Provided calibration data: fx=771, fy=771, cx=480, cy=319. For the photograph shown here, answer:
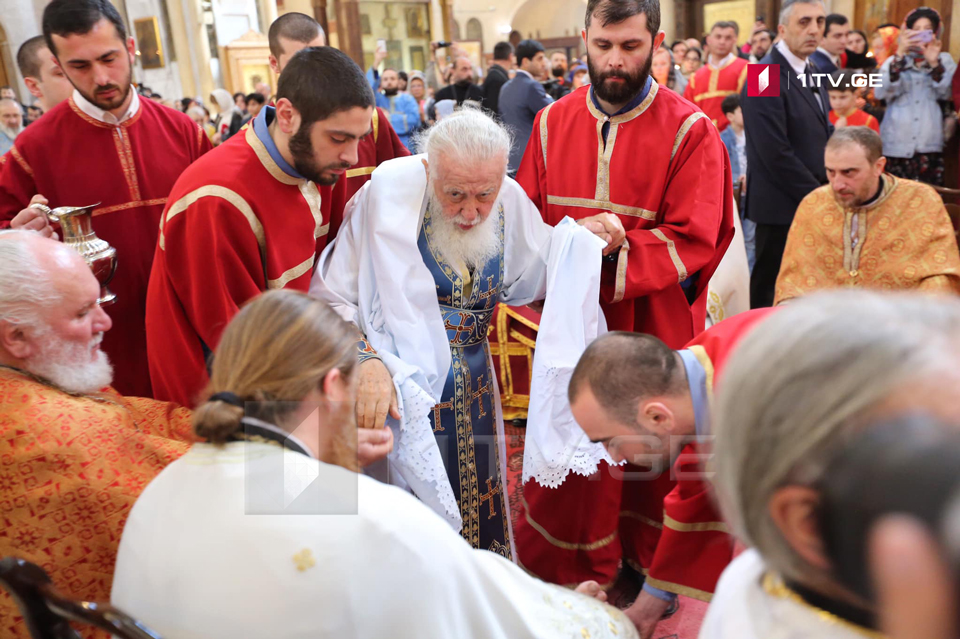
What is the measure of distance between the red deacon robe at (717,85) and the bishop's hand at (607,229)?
4.94 meters

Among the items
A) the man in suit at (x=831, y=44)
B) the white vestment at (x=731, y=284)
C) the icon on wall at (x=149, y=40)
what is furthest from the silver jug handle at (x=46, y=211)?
the icon on wall at (x=149, y=40)

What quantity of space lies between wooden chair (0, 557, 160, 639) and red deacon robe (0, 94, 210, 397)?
1682mm

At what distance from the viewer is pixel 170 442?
6.23 feet

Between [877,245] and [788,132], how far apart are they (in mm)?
1339

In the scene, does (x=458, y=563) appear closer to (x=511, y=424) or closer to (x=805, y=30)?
(x=511, y=424)

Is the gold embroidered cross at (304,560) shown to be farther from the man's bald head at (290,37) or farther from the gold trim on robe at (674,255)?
the man's bald head at (290,37)

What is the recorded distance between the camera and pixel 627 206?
2773mm

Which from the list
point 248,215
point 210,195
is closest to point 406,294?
point 248,215

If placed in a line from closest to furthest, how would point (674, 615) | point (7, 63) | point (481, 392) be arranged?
point (481, 392), point (674, 615), point (7, 63)

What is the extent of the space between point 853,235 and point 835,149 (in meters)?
0.45

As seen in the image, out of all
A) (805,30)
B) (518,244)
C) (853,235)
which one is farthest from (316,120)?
(805,30)

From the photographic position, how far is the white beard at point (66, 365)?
182 centimetres

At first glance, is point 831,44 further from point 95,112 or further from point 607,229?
point 95,112

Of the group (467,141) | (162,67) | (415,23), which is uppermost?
(415,23)
